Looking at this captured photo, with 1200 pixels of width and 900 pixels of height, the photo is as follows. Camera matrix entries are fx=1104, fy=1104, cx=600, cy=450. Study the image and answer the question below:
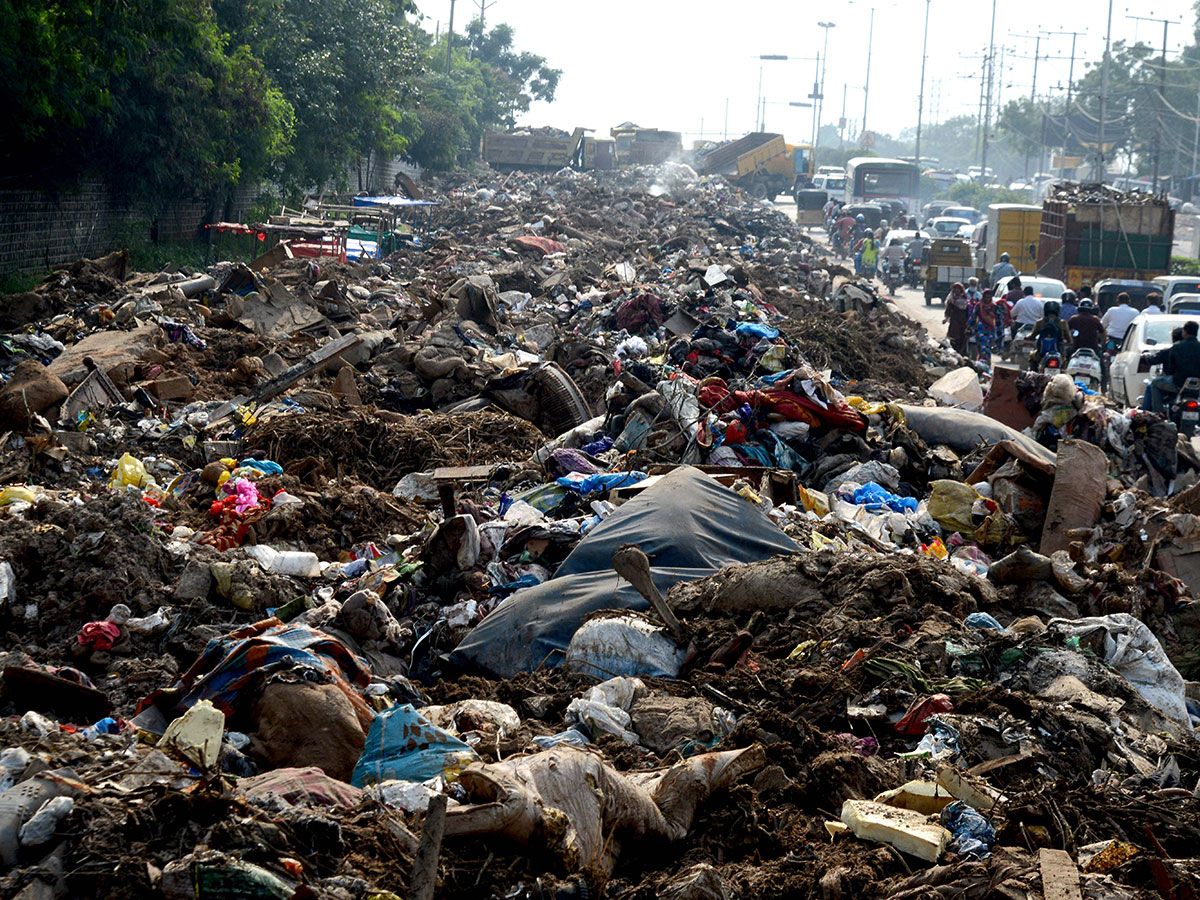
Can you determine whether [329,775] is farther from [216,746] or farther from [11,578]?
[11,578]

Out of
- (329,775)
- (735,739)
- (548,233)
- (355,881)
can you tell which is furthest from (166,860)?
(548,233)

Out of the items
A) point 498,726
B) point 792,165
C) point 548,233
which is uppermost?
point 792,165

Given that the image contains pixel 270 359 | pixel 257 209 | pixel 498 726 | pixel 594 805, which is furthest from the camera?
pixel 257 209

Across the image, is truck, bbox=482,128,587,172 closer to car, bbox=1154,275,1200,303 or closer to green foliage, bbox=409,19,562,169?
green foliage, bbox=409,19,562,169

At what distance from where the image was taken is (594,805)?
12.1ft

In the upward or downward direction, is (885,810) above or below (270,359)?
below

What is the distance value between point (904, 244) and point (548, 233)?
9.41 meters

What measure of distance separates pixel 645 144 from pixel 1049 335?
50.3 metres

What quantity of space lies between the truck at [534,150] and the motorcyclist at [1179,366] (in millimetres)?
43714

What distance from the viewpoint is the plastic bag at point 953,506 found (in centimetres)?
827

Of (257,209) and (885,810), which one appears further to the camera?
(257,209)

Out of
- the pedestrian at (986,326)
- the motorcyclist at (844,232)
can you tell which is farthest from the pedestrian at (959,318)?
the motorcyclist at (844,232)

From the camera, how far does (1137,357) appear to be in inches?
532

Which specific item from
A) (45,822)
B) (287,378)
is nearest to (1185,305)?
(287,378)
